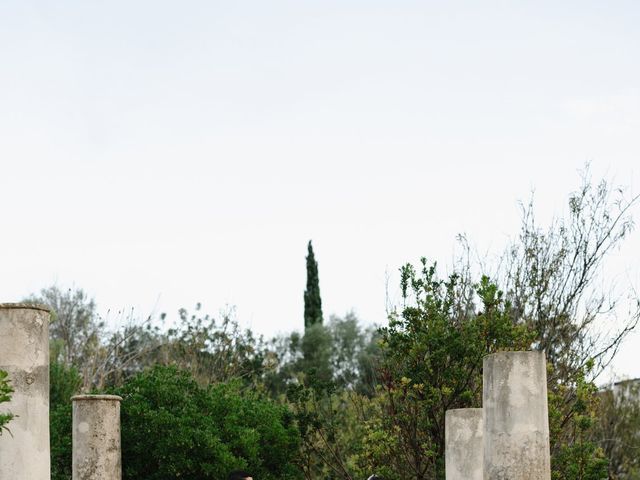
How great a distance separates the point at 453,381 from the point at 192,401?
4526mm

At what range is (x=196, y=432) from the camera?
16906mm

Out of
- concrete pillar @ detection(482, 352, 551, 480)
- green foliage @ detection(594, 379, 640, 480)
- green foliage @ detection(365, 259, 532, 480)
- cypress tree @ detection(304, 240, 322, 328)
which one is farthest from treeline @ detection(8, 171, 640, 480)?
cypress tree @ detection(304, 240, 322, 328)

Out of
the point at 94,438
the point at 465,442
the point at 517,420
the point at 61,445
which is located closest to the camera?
the point at 517,420

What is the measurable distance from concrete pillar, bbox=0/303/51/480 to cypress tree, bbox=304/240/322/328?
3438 centimetres

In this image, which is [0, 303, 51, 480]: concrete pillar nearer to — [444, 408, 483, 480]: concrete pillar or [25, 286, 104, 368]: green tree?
[444, 408, 483, 480]: concrete pillar

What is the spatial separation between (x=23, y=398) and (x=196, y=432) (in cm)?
800

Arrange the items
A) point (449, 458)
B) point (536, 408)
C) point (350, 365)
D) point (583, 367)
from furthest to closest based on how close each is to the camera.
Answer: point (350, 365) < point (583, 367) < point (449, 458) < point (536, 408)

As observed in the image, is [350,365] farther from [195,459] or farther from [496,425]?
[496,425]

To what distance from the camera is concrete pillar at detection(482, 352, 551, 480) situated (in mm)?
10234

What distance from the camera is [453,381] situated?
16.4 m

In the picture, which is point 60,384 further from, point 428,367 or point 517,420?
point 517,420

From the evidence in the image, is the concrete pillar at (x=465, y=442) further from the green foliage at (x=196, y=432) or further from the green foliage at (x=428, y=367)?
the green foliage at (x=196, y=432)

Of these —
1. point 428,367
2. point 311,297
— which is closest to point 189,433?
point 428,367

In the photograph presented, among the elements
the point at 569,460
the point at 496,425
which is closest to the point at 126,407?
the point at 569,460
